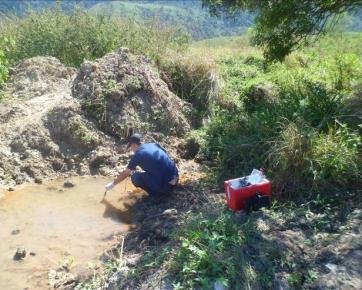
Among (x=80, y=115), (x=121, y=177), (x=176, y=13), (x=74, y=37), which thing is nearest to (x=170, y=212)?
(x=121, y=177)

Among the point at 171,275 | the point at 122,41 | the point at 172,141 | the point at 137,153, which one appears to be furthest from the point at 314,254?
the point at 122,41

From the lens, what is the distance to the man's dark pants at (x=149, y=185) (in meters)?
6.37

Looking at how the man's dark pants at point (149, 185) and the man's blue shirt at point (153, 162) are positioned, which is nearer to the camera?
the man's blue shirt at point (153, 162)

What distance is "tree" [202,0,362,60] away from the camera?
7133 mm

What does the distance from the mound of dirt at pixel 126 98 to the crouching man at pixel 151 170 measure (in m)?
1.77

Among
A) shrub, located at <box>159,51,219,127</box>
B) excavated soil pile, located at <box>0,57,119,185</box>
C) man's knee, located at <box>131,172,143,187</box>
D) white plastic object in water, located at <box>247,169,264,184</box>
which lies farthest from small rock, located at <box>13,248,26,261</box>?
shrub, located at <box>159,51,219,127</box>

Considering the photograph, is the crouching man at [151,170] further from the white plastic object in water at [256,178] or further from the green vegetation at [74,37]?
the green vegetation at [74,37]

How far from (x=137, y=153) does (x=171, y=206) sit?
2.81ft

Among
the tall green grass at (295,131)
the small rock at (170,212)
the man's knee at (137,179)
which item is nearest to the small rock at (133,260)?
the small rock at (170,212)

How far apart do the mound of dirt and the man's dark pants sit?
1732 mm

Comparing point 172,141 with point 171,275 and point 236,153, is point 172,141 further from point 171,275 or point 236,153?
point 171,275

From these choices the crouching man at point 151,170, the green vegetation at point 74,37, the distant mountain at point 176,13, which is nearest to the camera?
the crouching man at point 151,170

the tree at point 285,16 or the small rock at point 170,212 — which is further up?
the tree at point 285,16

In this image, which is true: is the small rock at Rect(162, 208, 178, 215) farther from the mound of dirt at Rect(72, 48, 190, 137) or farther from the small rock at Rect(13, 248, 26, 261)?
the mound of dirt at Rect(72, 48, 190, 137)
